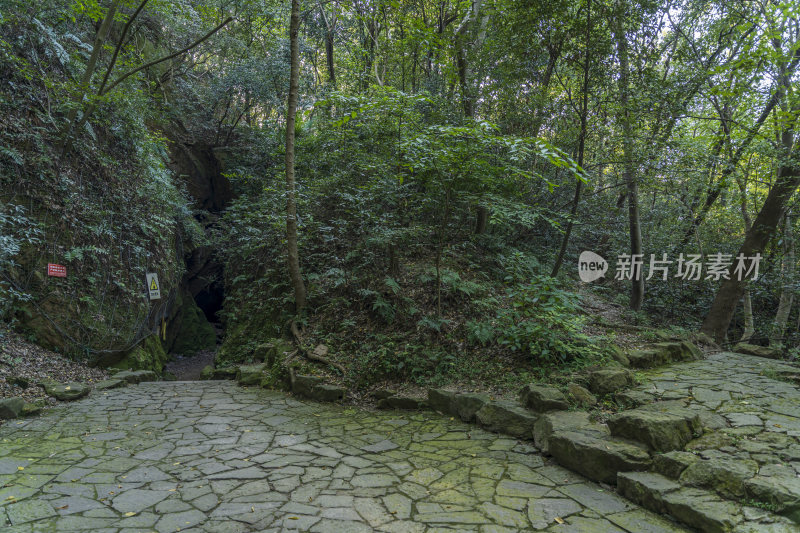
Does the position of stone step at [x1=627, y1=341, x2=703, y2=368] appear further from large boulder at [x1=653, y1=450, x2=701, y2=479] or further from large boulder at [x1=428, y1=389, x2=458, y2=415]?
large boulder at [x1=653, y1=450, x2=701, y2=479]

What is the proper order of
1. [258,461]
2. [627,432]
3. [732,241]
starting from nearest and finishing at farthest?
[627,432], [258,461], [732,241]

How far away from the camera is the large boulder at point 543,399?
4359mm

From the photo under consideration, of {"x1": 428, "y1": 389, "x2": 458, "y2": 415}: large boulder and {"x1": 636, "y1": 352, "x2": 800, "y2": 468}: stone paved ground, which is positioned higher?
{"x1": 636, "y1": 352, "x2": 800, "y2": 468}: stone paved ground

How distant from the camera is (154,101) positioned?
39.6 feet

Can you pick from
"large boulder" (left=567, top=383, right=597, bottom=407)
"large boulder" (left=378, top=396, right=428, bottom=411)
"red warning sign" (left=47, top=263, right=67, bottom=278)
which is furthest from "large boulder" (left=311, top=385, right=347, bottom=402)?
"red warning sign" (left=47, top=263, right=67, bottom=278)

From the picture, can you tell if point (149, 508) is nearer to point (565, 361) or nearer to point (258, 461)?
point (258, 461)

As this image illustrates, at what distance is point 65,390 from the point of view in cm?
571

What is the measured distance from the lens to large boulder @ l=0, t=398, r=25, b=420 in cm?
467

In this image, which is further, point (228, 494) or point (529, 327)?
point (529, 327)

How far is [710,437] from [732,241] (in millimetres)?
8618

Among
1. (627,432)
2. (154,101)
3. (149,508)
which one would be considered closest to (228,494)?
(149,508)

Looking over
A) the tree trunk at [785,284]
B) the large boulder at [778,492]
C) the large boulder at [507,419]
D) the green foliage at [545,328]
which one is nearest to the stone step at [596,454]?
the large boulder at [507,419]

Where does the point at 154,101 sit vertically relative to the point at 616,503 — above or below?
above

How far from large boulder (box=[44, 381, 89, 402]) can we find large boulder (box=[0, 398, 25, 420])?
29.7 inches
